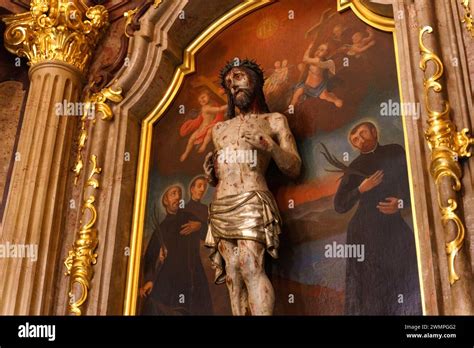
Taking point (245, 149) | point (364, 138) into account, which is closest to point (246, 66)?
point (245, 149)

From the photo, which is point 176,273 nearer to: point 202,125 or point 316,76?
point 202,125

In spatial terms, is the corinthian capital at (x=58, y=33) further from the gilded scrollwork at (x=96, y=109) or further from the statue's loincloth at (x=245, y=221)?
the statue's loincloth at (x=245, y=221)

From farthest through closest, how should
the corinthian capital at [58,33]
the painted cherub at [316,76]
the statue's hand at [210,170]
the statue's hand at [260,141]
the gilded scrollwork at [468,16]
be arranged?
the corinthian capital at [58,33]
the painted cherub at [316,76]
the statue's hand at [210,170]
the statue's hand at [260,141]
the gilded scrollwork at [468,16]

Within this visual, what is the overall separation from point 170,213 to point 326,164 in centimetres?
139

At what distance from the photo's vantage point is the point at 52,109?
642 cm

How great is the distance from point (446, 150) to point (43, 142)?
3.31m

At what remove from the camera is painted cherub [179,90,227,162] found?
6.33 m

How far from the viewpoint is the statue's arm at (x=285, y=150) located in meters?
5.39

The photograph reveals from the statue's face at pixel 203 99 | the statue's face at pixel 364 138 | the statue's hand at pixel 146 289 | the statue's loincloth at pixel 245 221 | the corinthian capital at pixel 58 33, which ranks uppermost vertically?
the corinthian capital at pixel 58 33

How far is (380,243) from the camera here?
5.05 metres

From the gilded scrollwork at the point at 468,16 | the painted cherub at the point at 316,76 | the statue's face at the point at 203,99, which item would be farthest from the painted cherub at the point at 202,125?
the gilded scrollwork at the point at 468,16

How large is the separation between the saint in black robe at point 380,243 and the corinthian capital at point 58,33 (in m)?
2.79

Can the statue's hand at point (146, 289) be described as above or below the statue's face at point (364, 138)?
below
